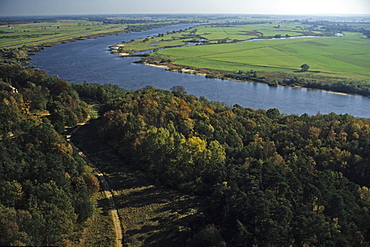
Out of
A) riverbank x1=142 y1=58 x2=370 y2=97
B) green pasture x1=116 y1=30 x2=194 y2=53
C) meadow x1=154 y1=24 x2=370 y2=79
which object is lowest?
riverbank x1=142 y1=58 x2=370 y2=97

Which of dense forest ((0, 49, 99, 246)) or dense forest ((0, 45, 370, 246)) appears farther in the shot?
dense forest ((0, 45, 370, 246))

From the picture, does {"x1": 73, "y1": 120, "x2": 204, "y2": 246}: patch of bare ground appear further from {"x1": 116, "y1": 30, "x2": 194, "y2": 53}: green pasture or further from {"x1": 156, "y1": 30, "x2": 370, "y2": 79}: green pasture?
{"x1": 116, "y1": 30, "x2": 194, "y2": 53}: green pasture

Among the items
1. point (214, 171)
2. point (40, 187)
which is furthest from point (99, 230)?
point (214, 171)

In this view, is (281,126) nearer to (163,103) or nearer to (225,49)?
(163,103)

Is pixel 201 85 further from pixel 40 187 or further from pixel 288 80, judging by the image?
pixel 40 187

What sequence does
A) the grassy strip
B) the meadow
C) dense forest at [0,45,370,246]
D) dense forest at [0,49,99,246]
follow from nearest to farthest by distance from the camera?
dense forest at [0,49,99,246] → dense forest at [0,45,370,246] → the grassy strip → the meadow

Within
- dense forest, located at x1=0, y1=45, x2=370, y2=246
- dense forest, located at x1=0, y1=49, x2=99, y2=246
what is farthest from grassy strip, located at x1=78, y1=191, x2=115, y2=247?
dense forest, located at x1=0, y1=45, x2=370, y2=246

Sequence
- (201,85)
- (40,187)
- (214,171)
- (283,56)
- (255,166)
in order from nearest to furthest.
→ (40,187), (255,166), (214,171), (201,85), (283,56)
